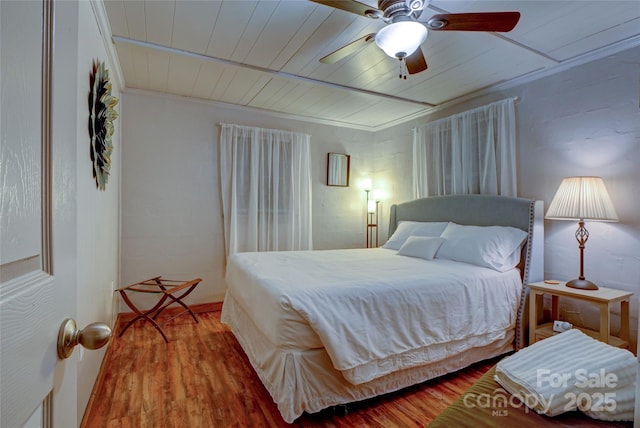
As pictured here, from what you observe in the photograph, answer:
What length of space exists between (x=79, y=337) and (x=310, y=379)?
1.40 m

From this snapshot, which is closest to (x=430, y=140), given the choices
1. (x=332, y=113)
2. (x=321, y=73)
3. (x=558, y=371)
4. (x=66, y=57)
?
(x=332, y=113)

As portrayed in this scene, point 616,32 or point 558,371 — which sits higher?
point 616,32

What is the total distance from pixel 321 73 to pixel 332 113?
1.28 meters

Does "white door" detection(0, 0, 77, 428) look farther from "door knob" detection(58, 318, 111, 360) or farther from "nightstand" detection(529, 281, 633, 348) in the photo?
"nightstand" detection(529, 281, 633, 348)

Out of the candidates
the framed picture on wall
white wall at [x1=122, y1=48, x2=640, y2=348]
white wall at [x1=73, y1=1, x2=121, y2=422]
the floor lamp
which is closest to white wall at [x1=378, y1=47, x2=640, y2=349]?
white wall at [x1=122, y1=48, x2=640, y2=348]

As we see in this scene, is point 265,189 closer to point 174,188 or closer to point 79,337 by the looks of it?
point 174,188

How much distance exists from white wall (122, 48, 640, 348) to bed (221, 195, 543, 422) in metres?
0.40

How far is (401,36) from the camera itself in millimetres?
1730

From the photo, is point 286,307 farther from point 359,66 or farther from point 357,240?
point 357,240

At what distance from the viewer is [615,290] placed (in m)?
2.33

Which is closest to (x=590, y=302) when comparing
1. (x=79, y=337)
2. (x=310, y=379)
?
(x=310, y=379)

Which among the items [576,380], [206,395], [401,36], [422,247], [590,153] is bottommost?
[206,395]

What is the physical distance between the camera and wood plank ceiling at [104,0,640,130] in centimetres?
200

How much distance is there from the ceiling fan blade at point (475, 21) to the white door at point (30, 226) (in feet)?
5.61
